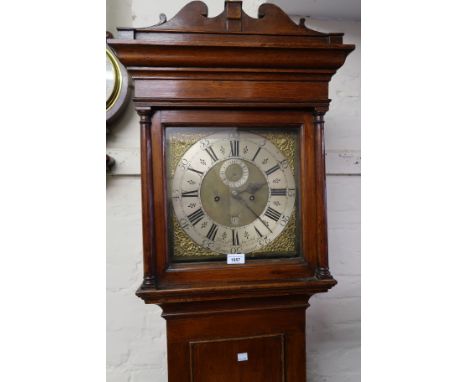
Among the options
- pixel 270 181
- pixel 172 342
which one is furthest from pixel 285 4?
pixel 172 342

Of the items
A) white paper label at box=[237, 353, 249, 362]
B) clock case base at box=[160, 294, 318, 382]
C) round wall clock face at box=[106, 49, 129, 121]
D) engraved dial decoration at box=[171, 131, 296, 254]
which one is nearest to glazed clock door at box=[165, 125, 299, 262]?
engraved dial decoration at box=[171, 131, 296, 254]

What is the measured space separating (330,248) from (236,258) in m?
0.66

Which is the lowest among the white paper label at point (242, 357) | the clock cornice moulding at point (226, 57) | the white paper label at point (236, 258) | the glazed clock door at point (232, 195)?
the white paper label at point (242, 357)

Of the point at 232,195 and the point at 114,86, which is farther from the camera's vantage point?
the point at 114,86

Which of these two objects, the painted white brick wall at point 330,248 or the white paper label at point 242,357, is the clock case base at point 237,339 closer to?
the white paper label at point 242,357

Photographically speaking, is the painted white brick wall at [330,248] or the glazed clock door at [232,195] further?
the painted white brick wall at [330,248]

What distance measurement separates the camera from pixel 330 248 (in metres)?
1.36

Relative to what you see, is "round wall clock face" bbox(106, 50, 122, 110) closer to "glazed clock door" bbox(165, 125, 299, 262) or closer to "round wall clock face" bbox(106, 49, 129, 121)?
"round wall clock face" bbox(106, 49, 129, 121)

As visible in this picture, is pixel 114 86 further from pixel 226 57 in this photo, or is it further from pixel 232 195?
pixel 232 195

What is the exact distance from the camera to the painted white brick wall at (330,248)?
124 centimetres

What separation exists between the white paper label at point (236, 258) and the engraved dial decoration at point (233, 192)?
1 centimetres

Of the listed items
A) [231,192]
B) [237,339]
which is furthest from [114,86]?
[237,339]

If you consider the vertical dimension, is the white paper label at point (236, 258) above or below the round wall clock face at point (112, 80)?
below

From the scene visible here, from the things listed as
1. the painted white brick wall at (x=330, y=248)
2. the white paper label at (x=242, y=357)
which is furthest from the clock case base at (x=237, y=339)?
the painted white brick wall at (x=330, y=248)
